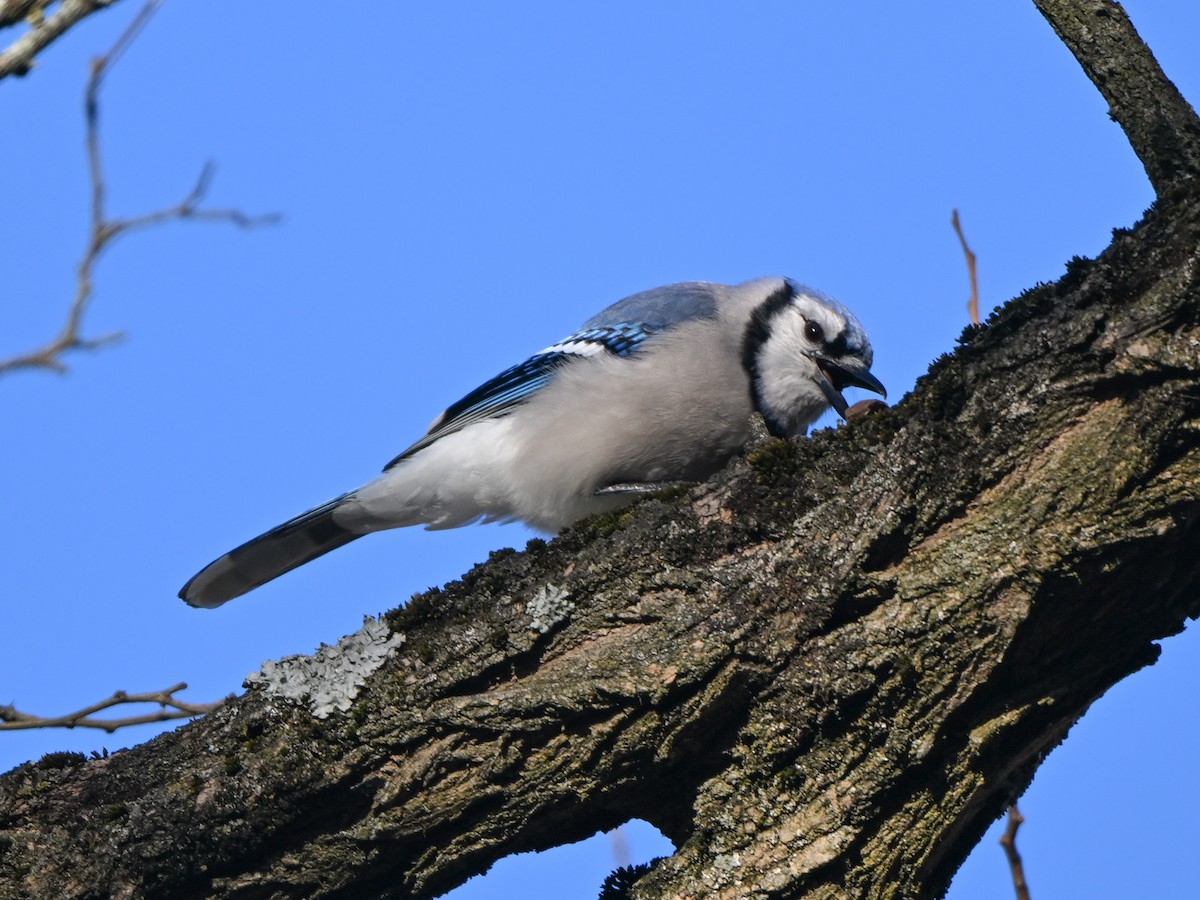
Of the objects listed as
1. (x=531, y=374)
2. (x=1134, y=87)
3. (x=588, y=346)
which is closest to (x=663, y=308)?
(x=588, y=346)

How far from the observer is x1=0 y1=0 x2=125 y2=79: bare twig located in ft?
7.20

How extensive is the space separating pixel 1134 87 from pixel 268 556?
3590mm

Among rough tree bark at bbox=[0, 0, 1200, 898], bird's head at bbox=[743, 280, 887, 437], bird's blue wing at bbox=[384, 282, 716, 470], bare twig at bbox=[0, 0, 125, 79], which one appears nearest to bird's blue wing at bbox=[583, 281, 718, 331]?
bird's blue wing at bbox=[384, 282, 716, 470]

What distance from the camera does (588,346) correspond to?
5289mm

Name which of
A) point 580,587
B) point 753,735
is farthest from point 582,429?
point 753,735

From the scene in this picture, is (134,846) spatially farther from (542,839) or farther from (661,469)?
(661,469)

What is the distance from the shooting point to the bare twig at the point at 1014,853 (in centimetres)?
339

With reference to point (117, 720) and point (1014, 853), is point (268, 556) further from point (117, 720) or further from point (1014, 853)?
point (1014, 853)

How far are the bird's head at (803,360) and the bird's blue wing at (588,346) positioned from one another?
310 millimetres

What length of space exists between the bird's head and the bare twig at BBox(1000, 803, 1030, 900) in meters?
1.87

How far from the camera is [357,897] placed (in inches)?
114

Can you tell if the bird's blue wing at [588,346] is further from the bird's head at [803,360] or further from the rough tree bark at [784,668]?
the rough tree bark at [784,668]

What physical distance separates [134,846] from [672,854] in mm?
1245

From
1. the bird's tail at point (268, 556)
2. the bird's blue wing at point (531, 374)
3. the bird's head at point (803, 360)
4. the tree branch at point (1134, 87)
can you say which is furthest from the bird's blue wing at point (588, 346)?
the tree branch at point (1134, 87)
